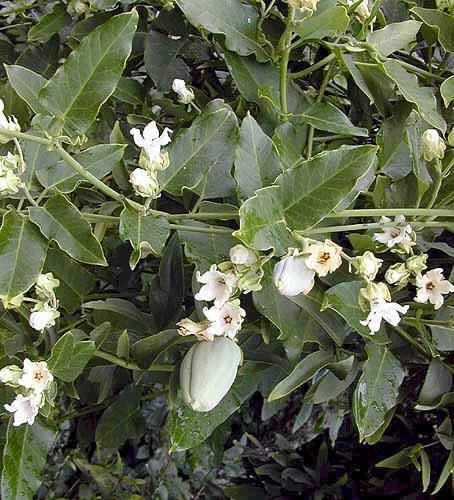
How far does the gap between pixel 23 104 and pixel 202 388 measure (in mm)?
235

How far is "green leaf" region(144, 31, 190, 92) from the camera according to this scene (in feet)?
2.12

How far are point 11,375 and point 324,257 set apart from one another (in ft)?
0.73

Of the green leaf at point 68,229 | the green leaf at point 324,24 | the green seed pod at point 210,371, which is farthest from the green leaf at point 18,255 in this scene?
the green leaf at point 324,24

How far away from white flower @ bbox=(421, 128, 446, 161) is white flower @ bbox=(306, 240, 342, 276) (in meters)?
0.12

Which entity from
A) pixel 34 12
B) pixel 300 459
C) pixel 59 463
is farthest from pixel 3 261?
pixel 59 463

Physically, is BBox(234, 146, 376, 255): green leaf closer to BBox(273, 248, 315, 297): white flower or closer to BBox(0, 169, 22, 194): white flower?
BBox(273, 248, 315, 297): white flower

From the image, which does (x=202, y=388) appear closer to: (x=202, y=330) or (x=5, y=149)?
(x=202, y=330)

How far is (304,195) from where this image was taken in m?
0.43

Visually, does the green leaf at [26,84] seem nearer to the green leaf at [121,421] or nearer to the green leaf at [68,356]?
the green leaf at [68,356]

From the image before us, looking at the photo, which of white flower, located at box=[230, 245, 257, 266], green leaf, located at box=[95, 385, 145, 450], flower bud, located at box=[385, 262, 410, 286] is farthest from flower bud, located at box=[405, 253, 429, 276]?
green leaf, located at box=[95, 385, 145, 450]

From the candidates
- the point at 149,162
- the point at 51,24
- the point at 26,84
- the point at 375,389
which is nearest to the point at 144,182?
the point at 149,162

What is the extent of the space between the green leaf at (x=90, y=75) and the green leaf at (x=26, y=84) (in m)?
0.02

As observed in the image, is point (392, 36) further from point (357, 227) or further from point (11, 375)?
point (11, 375)

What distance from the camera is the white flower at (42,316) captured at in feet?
1.58
